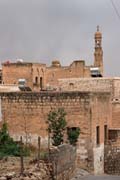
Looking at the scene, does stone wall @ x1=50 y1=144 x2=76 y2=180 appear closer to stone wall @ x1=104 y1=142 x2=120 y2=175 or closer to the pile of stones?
the pile of stones

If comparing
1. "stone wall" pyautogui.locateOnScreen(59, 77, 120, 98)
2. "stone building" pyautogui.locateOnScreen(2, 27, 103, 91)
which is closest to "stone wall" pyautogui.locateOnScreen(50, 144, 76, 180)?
"stone wall" pyautogui.locateOnScreen(59, 77, 120, 98)

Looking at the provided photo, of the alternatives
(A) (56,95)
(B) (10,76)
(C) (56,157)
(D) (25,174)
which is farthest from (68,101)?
(B) (10,76)

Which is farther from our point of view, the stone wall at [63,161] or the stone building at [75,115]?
the stone building at [75,115]

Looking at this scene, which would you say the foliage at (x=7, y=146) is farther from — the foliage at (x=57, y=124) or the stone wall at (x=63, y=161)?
the stone wall at (x=63, y=161)

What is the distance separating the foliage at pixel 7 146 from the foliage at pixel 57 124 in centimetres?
187

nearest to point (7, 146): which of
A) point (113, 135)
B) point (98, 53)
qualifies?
point (113, 135)

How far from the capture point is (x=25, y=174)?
A: 2138 cm

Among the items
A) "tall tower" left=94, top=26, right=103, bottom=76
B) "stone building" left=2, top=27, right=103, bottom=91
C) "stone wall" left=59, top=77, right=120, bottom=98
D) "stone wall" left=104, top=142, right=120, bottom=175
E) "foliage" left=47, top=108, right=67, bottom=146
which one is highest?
"tall tower" left=94, top=26, right=103, bottom=76

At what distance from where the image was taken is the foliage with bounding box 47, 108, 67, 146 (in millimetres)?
30578

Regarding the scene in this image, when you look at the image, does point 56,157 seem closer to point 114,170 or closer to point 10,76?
point 114,170

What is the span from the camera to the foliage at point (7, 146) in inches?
1083

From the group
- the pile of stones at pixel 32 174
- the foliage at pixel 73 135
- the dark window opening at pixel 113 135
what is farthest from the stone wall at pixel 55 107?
the pile of stones at pixel 32 174

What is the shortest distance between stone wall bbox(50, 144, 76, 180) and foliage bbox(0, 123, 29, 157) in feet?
8.39

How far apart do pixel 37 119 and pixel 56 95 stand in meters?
1.76
